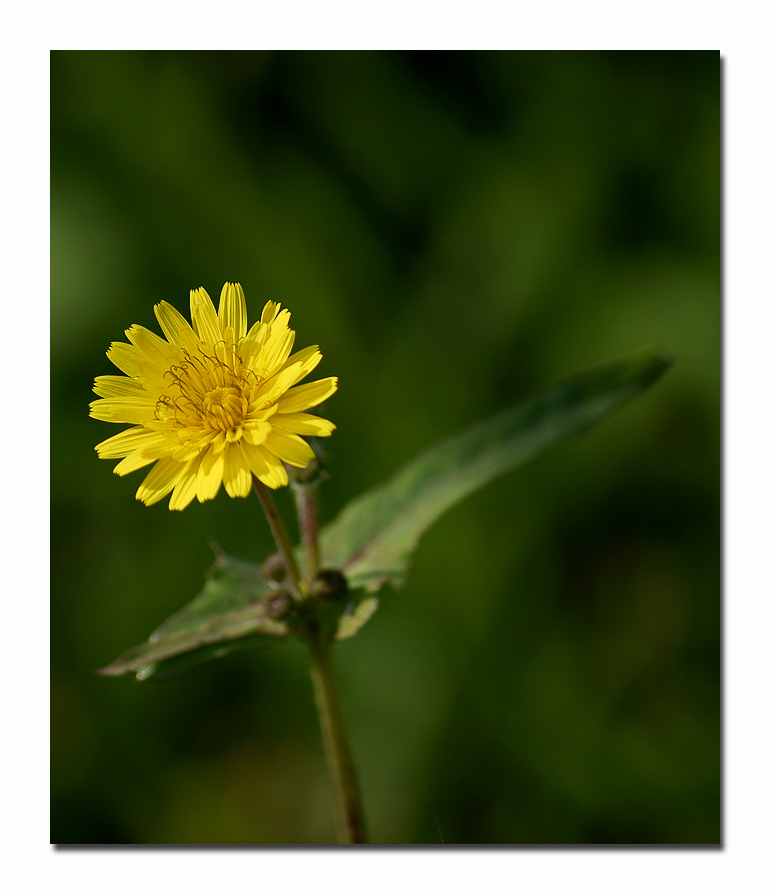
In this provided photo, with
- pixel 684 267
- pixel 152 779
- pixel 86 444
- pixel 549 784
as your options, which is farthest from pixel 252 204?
pixel 549 784

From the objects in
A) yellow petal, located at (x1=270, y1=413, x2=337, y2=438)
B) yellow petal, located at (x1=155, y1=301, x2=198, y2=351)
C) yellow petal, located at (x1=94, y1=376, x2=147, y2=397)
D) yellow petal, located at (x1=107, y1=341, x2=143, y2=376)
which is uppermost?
yellow petal, located at (x1=155, y1=301, x2=198, y2=351)

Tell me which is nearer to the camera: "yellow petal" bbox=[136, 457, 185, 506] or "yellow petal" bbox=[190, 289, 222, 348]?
"yellow petal" bbox=[136, 457, 185, 506]

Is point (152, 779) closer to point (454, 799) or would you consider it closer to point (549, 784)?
point (454, 799)

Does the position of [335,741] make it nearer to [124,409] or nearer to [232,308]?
[124,409]

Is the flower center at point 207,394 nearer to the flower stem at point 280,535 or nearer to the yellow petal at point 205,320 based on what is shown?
the yellow petal at point 205,320

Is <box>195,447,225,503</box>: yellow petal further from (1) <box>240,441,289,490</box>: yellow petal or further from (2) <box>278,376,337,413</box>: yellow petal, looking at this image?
(2) <box>278,376,337,413</box>: yellow petal

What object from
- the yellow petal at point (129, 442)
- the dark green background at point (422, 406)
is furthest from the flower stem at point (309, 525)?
the dark green background at point (422, 406)

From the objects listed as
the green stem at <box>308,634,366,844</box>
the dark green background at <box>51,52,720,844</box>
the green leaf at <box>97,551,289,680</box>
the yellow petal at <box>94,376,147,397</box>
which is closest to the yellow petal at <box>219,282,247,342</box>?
the yellow petal at <box>94,376,147,397</box>
